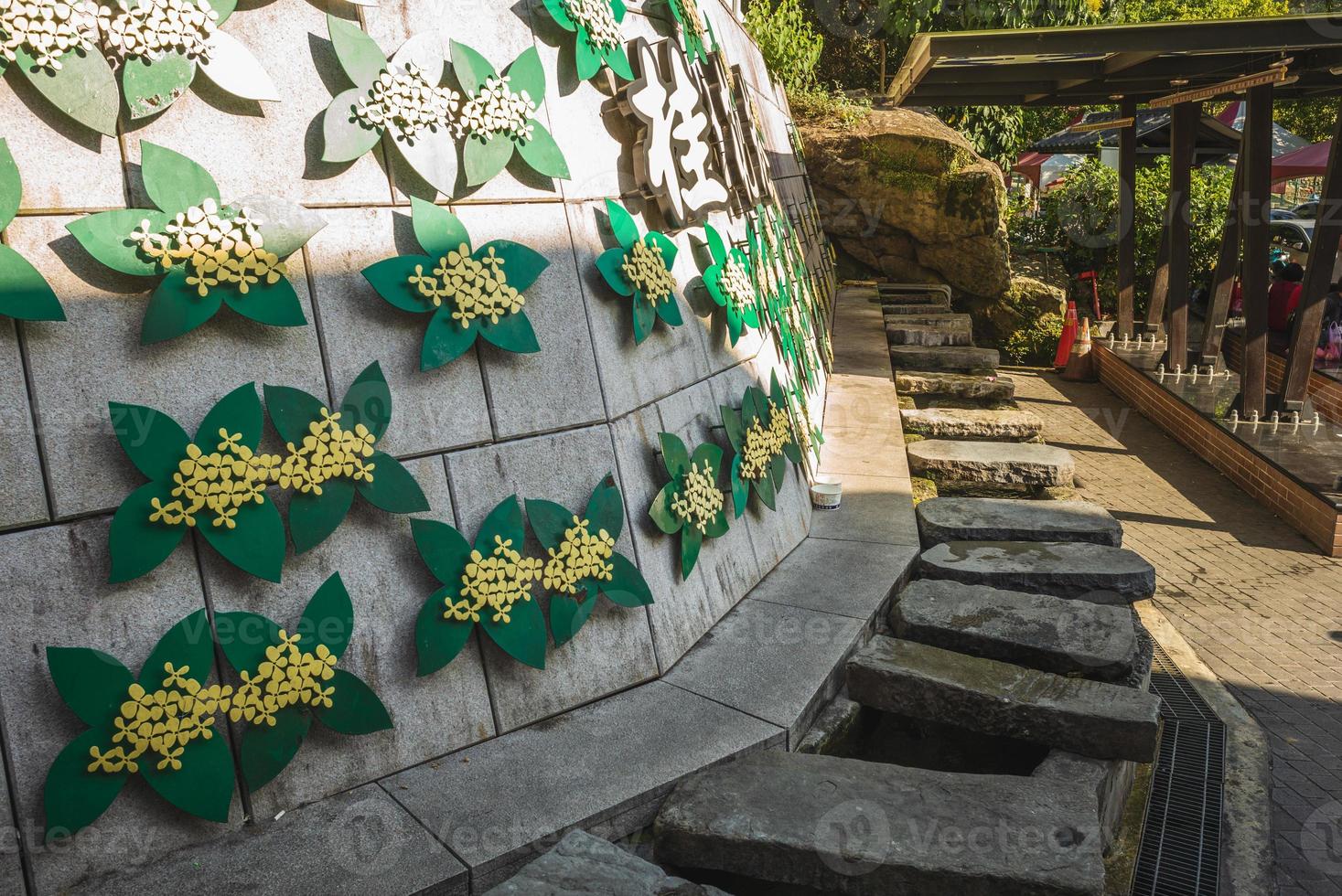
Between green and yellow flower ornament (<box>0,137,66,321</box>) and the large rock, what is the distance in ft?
39.4

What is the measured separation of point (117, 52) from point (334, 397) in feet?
3.46

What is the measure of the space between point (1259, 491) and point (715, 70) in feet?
20.6

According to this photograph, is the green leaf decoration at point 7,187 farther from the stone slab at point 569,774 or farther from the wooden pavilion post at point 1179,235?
the wooden pavilion post at point 1179,235

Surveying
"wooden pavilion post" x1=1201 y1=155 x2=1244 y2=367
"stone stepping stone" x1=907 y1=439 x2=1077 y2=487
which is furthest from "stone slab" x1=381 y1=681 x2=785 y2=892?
"wooden pavilion post" x1=1201 y1=155 x2=1244 y2=367

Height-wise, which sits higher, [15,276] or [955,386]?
[15,276]

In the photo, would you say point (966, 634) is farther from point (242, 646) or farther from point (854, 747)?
point (242, 646)

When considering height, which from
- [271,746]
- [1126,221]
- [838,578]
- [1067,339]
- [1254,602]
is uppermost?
[1126,221]

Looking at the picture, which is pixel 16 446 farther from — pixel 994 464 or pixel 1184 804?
pixel 994 464

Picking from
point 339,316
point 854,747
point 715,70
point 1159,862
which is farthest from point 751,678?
point 715,70

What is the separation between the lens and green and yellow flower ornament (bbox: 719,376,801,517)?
4.28 m

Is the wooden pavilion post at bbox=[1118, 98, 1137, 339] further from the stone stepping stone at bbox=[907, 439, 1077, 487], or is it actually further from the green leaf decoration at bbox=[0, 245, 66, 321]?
A: the green leaf decoration at bbox=[0, 245, 66, 321]

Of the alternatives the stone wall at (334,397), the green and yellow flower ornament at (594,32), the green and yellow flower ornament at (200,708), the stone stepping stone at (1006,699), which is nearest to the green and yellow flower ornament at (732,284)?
the stone wall at (334,397)

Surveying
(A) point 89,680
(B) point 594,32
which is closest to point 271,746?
(A) point 89,680

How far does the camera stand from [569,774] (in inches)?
116
